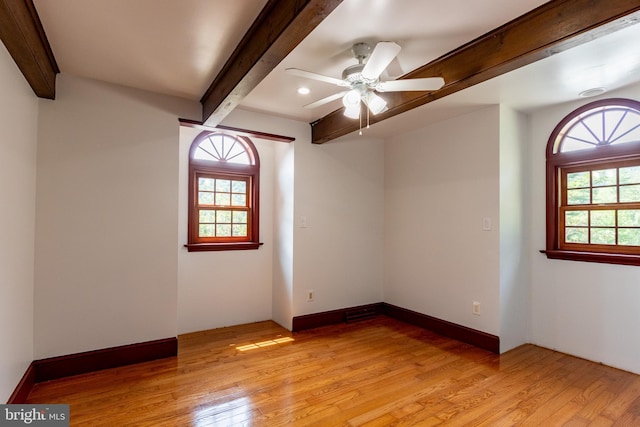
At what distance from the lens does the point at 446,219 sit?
11.8ft

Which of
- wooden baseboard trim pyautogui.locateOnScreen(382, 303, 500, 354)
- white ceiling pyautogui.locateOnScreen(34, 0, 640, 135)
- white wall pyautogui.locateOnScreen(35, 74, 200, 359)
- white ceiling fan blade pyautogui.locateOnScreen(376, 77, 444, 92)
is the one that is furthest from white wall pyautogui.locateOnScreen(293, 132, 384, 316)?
white ceiling fan blade pyautogui.locateOnScreen(376, 77, 444, 92)

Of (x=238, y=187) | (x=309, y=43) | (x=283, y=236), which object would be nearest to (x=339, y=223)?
(x=283, y=236)

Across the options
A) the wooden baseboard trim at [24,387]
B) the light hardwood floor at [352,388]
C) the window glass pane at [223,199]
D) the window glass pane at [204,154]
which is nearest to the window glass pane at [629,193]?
the light hardwood floor at [352,388]

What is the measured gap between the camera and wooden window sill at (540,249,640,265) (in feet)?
8.82

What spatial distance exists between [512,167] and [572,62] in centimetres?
112

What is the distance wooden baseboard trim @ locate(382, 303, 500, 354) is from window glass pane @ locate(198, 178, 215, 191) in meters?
2.72

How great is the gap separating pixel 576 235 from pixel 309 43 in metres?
2.96

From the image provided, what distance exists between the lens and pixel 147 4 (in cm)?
179

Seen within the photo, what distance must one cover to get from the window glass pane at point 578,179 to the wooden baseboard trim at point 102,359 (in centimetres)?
402

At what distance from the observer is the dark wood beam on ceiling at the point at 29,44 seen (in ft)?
5.30

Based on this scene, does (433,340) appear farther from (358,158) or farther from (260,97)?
(260,97)

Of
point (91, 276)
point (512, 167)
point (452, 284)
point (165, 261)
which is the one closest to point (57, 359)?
point (91, 276)

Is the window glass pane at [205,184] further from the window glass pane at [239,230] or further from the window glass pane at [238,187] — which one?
the window glass pane at [239,230]

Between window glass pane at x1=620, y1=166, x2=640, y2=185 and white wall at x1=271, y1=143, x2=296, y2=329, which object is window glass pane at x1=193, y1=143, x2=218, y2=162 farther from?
window glass pane at x1=620, y1=166, x2=640, y2=185
